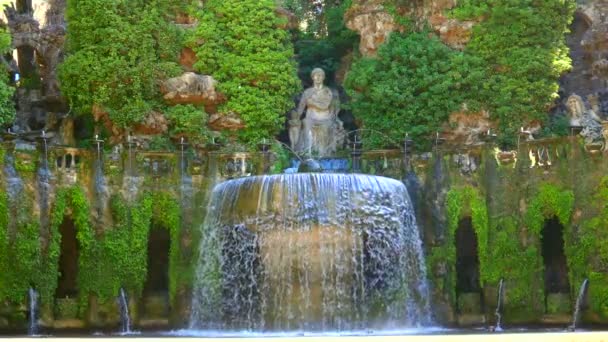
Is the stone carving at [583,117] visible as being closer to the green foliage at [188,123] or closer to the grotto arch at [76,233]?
the green foliage at [188,123]

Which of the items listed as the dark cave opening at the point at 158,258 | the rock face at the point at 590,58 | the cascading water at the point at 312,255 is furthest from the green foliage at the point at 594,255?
the dark cave opening at the point at 158,258

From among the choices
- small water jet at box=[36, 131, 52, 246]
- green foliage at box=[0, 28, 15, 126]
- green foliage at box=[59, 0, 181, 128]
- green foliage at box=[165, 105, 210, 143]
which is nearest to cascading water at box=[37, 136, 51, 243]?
small water jet at box=[36, 131, 52, 246]

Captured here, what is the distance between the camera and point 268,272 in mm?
22562

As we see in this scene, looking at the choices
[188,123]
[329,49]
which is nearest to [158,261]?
[188,123]

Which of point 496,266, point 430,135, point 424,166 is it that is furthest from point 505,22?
point 496,266

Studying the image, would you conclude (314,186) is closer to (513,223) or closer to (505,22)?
(513,223)

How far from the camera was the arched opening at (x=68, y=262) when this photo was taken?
25.2 metres

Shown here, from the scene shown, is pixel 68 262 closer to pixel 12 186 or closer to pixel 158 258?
pixel 158 258

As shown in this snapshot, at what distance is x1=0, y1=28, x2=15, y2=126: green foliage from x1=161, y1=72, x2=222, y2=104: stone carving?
12.9 ft

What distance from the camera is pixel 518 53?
27.4 m

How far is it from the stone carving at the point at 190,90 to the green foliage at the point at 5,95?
393cm

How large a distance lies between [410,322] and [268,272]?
11.1ft

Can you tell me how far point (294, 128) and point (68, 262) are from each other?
713 centimetres

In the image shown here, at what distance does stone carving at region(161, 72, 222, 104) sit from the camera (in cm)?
2762
